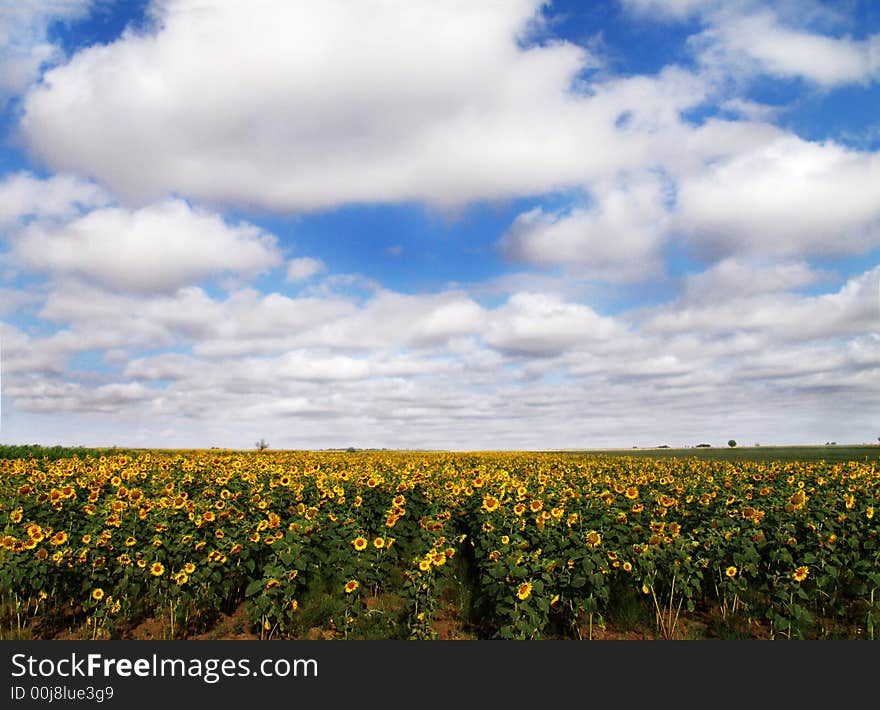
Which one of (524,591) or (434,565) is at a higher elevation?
(434,565)

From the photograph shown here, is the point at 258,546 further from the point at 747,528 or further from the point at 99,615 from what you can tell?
the point at 747,528

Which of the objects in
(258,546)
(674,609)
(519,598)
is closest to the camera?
(519,598)

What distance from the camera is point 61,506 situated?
1103cm

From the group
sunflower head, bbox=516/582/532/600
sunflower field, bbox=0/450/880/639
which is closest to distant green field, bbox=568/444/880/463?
sunflower field, bbox=0/450/880/639

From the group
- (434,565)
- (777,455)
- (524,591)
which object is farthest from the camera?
(777,455)

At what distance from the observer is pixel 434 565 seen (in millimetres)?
9023

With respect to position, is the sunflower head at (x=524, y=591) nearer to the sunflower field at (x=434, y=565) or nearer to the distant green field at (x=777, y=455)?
the sunflower field at (x=434, y=565)

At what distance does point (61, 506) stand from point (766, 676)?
11.4 m

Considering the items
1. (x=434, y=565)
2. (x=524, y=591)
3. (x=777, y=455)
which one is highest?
(x=434, y=565)

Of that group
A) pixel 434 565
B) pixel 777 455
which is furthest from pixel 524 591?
pixel 777 455

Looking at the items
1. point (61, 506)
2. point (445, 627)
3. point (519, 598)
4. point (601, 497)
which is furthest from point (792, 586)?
point (61, 506)

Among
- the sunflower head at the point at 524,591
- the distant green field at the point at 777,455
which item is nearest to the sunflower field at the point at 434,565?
the sunflower head at the point at 524,591

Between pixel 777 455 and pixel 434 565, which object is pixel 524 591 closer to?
pixel 434 565

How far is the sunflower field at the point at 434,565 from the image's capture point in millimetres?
9094
